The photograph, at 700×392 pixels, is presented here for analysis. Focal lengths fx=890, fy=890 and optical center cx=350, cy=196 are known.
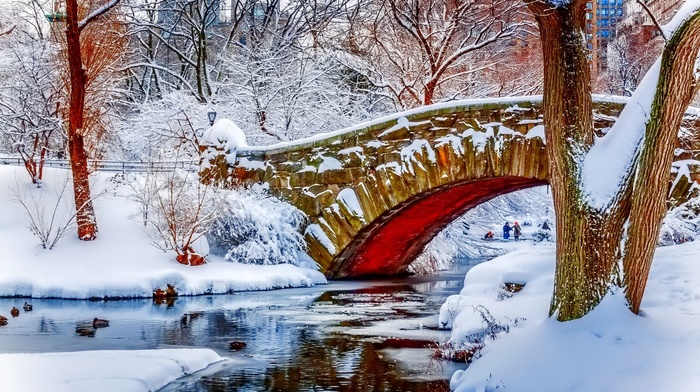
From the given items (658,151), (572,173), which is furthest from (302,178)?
(658,151)

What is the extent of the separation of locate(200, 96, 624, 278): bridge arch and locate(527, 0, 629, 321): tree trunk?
27.8 ft

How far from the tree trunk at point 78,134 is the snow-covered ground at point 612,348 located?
1135 cm

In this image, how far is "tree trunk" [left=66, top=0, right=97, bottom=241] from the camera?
17875 mm

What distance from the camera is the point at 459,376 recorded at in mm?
8086

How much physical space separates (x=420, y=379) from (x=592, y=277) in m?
2.16

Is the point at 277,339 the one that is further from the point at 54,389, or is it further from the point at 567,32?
the point at 567,32

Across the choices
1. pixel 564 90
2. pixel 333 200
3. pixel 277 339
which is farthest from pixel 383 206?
pixel 564 90

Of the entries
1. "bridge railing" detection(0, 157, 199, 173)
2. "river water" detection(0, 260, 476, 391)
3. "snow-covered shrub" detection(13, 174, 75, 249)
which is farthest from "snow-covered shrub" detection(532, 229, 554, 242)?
"snow-covered shrub" detection(13, 174, 75, 249)

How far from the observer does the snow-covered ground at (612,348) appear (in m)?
6.25

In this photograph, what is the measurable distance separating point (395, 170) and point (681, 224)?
5.62m

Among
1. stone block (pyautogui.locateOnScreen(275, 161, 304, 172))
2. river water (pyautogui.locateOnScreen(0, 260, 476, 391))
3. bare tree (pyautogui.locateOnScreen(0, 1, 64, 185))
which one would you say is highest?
bare tree (pyautogui.locateOnScreen(0, 1, 64, 185))

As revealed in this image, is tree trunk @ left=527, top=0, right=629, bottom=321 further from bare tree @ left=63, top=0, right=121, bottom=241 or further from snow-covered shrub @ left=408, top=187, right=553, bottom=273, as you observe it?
snow-covered shrub @ left=408, top=187, right=553, bottom=273

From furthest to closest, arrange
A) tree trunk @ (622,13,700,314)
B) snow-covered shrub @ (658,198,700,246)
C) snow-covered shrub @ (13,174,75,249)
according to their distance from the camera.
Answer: snow-covered shrub @ (13,174,75,249) < snow-covered shrub @ (658,198,700,246) < tree trunk @ (622,13,700,314)

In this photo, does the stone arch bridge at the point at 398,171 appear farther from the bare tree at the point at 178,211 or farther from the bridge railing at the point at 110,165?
the bare tree at the point at 178,211
